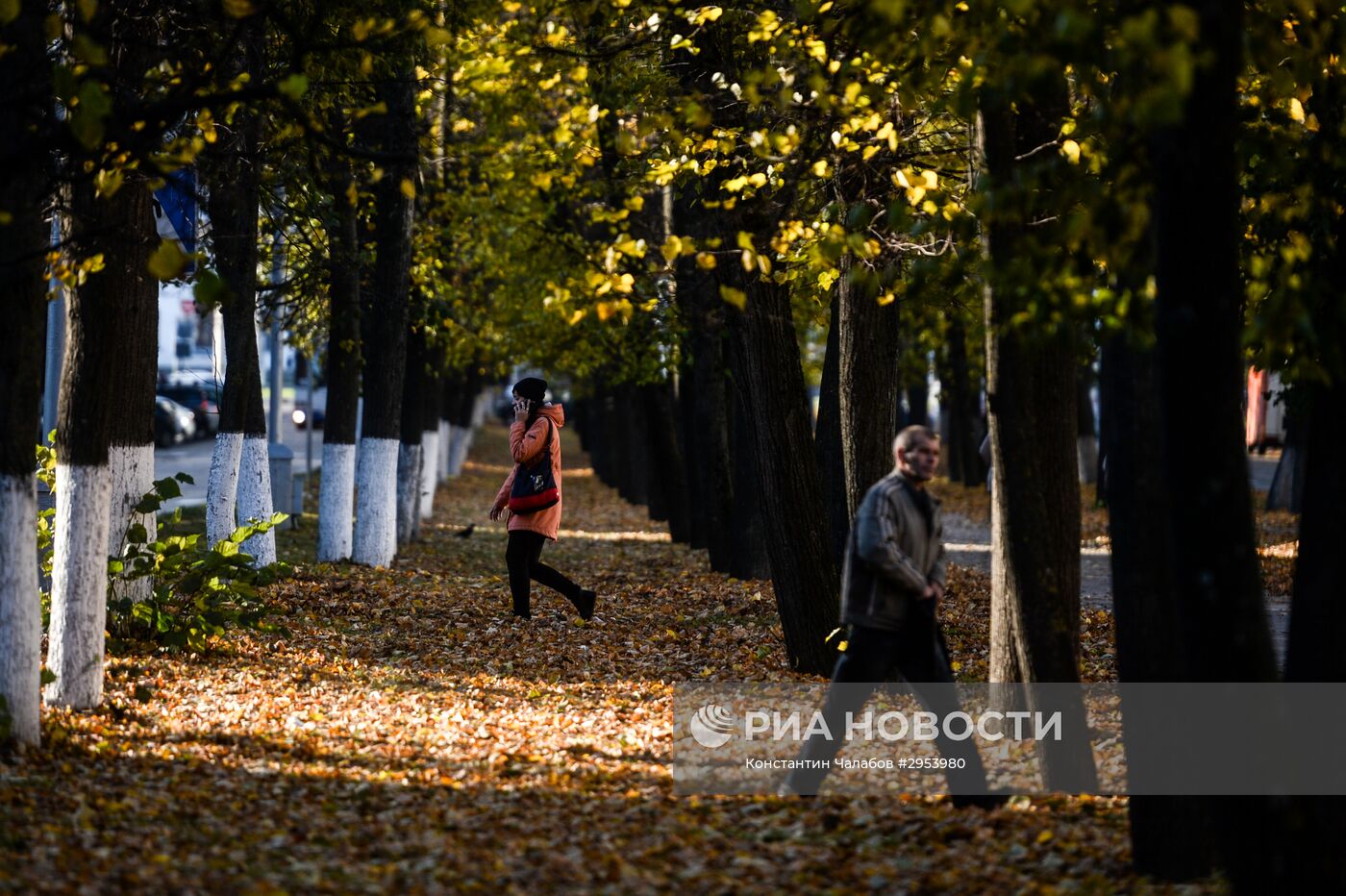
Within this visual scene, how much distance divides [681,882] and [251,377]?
33.7ft

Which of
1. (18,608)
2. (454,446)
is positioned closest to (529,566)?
(18,608)

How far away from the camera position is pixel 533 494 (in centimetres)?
1239

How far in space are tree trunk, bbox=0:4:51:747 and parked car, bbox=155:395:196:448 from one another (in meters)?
39.9

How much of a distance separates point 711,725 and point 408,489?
41.5 ft

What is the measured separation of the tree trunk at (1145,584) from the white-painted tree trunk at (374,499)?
1152 centimetres

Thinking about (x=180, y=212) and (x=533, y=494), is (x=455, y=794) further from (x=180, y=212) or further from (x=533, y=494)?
(x=180, y=212)

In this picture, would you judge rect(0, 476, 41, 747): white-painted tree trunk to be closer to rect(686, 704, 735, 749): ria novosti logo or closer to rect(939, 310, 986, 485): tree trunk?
rect(686, 704, 735, 749): ria novosti logo

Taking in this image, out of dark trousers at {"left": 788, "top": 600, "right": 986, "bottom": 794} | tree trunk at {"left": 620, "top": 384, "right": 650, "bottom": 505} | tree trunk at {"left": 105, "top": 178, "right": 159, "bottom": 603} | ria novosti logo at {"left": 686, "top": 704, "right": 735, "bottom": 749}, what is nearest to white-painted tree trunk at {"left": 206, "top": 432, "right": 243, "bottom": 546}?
tree trunk at {"left": 105, "top": 178, "right": 159, "bottom": 603}

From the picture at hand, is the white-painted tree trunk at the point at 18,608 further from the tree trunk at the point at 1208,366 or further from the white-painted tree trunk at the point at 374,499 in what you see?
the white-painted tree trunk at the point at 374,499

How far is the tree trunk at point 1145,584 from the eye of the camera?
583 cm

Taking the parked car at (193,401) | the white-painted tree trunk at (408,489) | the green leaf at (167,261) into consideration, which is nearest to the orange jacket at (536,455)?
the green leaf at (167,261)

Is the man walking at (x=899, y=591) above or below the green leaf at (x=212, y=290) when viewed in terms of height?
below

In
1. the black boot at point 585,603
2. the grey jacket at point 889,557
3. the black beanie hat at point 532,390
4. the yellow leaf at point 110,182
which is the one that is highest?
the yellow leaf at point 110,182

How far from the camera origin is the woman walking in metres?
12.3
